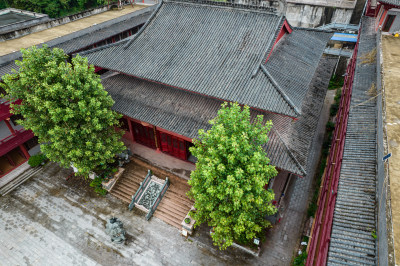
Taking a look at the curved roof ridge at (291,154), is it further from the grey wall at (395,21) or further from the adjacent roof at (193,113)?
the grey wall at (395,21)

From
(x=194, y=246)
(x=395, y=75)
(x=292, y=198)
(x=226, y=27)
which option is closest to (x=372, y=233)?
(x=292, y=198)

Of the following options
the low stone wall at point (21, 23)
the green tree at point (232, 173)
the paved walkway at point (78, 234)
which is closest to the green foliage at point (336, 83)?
the green tree at point (232, 173)

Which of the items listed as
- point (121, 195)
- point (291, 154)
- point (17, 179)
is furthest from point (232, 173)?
point (17, 179)

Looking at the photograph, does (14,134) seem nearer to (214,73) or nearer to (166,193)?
(166,193)

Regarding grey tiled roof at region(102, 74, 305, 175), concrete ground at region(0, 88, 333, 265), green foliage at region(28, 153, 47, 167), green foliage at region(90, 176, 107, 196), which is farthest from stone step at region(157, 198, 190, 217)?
green foliage at region(28, 153, 47, 167)

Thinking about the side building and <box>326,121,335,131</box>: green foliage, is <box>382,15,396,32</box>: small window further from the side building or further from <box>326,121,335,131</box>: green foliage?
the side building

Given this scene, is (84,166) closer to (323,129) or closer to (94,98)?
(94,98)
